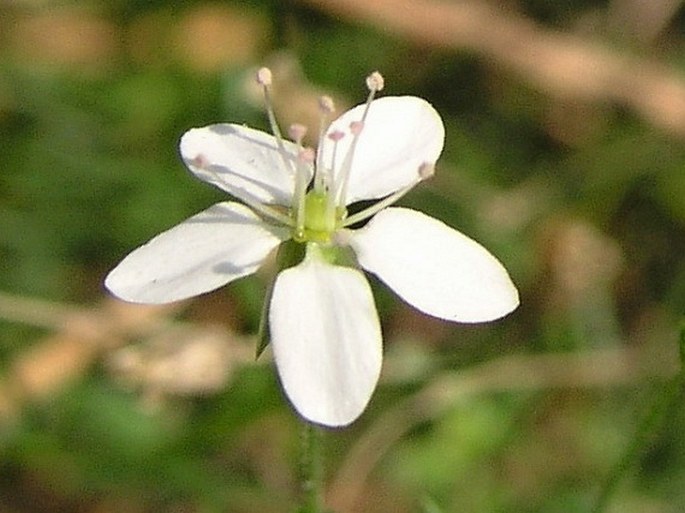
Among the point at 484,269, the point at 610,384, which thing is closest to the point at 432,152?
the point at 484,269

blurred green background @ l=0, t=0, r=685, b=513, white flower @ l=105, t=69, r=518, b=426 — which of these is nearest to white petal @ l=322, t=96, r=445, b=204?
white flower @ l=105, t=69, r=518, b=426

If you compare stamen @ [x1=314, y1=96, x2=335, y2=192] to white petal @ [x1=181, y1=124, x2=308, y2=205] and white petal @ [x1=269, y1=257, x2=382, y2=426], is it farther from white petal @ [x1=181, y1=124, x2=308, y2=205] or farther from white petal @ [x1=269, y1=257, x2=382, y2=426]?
white petal @ [x1=269, y1=257, x2=382, y2=426]

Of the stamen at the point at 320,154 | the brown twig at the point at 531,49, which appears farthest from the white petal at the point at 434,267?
the brown twig at the point at 531,49

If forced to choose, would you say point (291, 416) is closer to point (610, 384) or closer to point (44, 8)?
point (610, 384)

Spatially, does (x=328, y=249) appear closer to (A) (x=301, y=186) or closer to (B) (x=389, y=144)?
(A) (x=301, y=186)

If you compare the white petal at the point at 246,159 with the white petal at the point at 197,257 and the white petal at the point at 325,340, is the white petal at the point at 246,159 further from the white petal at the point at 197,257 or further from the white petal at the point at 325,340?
the white petal at the point at 325,340

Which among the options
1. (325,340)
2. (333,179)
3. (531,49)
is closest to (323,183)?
(333,179)
